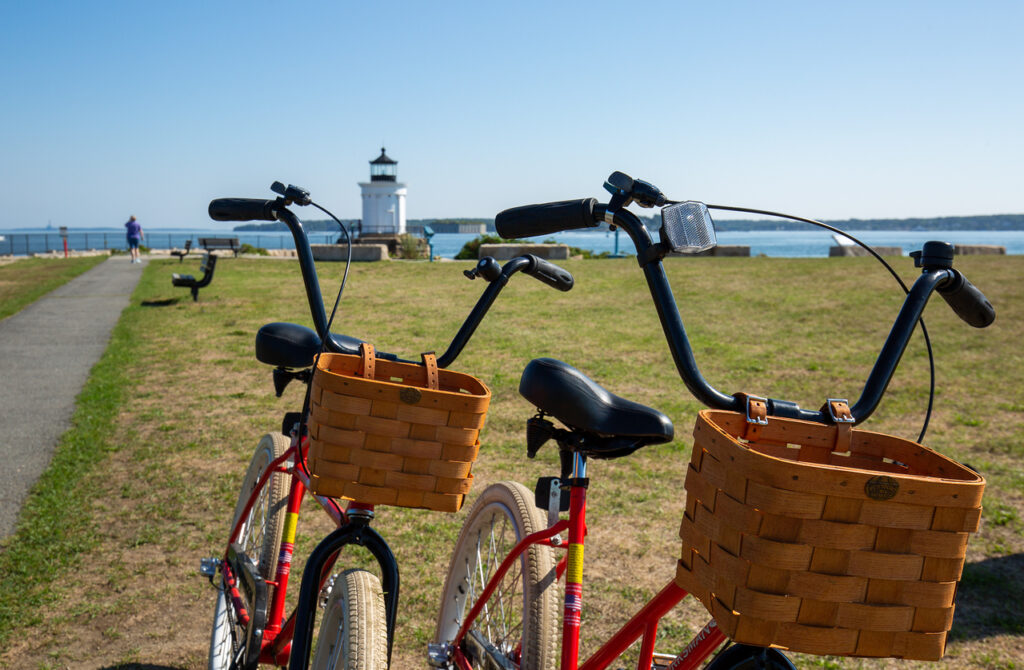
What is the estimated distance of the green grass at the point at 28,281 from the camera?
53.3 feet

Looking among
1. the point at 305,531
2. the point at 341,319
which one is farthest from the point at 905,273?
the point at 305,531

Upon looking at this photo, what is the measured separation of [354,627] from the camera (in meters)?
2.06

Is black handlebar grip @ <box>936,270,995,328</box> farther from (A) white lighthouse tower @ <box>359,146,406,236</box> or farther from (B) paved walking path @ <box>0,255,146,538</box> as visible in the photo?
(A) white lighthouse tower @ <box>359,146,406,236</box>

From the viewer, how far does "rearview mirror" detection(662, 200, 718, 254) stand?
152 cm

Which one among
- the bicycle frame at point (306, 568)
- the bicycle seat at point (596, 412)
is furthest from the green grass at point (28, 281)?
the bicycle seat at point (596, 412)

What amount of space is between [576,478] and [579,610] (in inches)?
13.1

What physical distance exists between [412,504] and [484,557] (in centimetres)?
90

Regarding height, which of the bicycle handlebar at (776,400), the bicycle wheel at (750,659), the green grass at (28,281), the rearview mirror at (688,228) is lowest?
the green grass at (28,281)

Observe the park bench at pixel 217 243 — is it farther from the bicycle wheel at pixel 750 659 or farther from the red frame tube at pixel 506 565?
the bicycle wheel at pixel 750 659

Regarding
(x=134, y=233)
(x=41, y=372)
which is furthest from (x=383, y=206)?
(x=41, y=372)

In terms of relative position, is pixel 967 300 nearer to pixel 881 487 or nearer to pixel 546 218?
pixel 881 487

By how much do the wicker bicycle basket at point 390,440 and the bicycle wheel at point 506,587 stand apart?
46cm

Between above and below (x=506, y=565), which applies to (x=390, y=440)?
above

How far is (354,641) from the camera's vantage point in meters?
2.04
